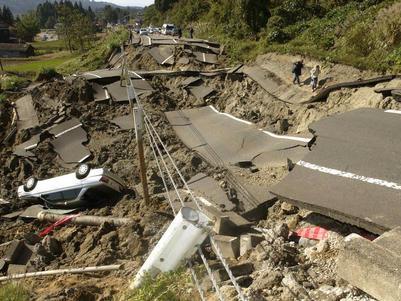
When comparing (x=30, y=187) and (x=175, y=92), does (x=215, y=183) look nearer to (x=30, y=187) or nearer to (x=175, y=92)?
(x=30, y=187)

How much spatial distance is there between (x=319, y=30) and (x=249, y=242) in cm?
1935

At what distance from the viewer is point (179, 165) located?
13812 mm

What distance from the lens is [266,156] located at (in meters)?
13.1

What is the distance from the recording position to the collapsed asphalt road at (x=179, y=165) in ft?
21.2

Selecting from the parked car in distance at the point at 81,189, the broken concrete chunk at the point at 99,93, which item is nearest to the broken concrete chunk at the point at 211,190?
the parked car in distance at the point at 81,189

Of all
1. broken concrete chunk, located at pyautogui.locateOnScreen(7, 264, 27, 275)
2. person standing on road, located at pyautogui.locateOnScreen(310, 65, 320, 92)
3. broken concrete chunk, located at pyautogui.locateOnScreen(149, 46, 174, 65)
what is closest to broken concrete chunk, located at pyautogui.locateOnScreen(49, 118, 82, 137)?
broken concrete chunk, located at pyautogui.locateOnScreen(7, 264, 27, 275)

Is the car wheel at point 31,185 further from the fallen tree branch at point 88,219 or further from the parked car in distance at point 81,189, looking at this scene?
the fallen tree branch at point 88,219

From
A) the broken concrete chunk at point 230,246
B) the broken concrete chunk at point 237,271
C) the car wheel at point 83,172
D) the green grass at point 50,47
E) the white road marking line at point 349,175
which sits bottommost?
the green grass at point 50,47

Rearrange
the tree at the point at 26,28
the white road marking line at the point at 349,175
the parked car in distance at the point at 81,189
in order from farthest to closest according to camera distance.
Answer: the tree at the point at 26,28 < the parked car in distance at the point at 81,189 < the white road marking line at the point at 349,175

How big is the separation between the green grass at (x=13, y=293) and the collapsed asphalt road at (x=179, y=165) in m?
0.43

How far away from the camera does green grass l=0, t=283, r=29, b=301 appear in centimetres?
659

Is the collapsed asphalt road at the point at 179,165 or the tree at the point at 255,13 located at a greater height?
the tree at the point at 255,13

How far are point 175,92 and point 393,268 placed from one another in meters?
18.8

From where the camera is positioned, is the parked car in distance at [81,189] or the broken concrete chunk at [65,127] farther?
the broken concrete chunk at [65,127]
